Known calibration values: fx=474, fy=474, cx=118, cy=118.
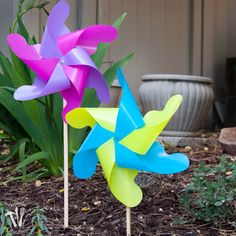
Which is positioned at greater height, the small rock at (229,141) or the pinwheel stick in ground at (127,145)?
the pinwheel stick in ground at (127,145)

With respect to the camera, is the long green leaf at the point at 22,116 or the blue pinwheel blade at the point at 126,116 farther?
the long green leaf at the point at 22,116

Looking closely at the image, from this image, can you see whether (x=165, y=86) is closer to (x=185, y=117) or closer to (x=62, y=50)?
(x=185, y=117)

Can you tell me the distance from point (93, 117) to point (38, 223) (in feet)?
1.76

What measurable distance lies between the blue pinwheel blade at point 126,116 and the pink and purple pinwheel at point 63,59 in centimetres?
27

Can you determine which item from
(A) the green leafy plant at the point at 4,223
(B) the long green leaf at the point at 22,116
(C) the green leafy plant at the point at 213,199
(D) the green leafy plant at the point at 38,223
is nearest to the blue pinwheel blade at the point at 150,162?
(C) the green leafy plant at the point at 213,199

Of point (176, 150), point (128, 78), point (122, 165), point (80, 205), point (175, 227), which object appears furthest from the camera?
point (128, 78)

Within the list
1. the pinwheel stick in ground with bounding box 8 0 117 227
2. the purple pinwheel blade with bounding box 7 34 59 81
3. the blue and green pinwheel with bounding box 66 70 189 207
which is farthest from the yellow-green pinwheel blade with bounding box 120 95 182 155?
the purple pinwheel blade with bounding box 7 34 59 81

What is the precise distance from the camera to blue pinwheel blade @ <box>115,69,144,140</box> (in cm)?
172

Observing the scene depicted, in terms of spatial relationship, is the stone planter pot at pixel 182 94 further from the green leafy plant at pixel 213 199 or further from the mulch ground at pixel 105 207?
the green leafy plant at pixel 213 199

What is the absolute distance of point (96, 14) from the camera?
4617mm

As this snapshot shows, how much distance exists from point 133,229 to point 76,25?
2934 millimetres

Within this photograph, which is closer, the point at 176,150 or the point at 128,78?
the point at 176,150

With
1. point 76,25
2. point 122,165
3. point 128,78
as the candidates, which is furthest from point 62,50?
point 128,78

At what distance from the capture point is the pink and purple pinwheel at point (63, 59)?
195 cm
